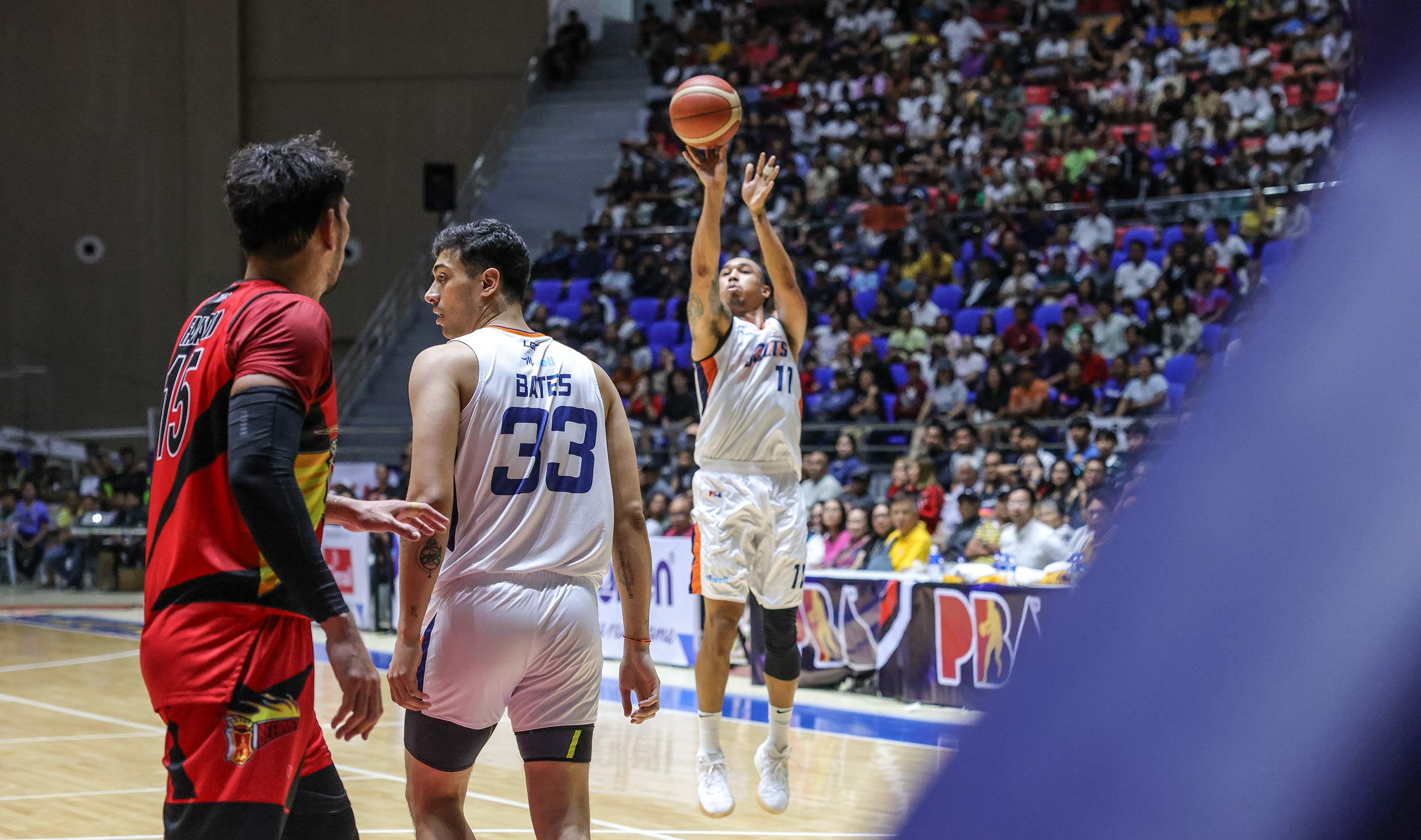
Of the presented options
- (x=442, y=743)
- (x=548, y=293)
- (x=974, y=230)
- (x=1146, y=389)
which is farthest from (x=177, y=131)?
(x=442, y=743)

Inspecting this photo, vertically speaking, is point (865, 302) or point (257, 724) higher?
point (865, 302)

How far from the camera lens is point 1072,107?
17.0 metres

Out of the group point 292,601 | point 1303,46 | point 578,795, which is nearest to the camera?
point 292,601

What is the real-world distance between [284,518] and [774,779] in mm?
3734

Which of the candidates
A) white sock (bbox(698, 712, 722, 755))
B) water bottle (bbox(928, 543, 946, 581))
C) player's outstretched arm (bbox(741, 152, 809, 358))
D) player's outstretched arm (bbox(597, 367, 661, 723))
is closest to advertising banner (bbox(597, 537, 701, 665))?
water bottle (bbox(928, 543, 946, 581))

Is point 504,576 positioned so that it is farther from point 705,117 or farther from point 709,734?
point 705,117

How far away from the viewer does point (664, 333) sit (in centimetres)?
1644

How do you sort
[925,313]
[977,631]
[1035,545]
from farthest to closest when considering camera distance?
1. [925,313]
2. [1035,545]
3. [977,631]

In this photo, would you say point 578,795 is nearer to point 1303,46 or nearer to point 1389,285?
point 1389,285

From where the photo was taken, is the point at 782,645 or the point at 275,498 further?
the point at 782,645

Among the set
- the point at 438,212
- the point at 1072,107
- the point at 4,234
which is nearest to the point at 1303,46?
the point at 1072,107

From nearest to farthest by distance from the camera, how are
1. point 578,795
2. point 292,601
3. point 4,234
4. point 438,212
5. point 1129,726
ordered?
point 1129,726 < point 292,601 < point 578,795 < point 438,212 < point 4,234

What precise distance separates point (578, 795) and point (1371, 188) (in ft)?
9.74

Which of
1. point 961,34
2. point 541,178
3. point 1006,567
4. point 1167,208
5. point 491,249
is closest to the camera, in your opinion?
point 491,249
